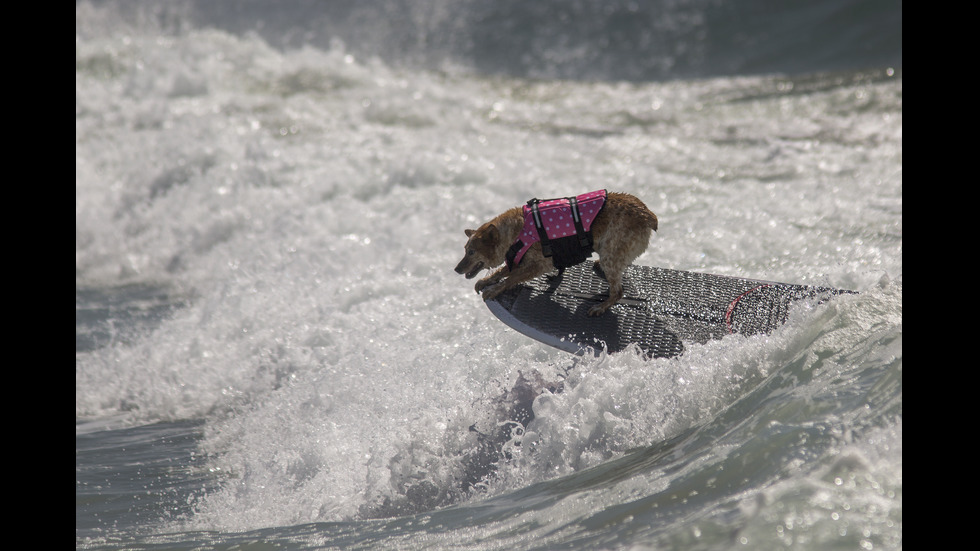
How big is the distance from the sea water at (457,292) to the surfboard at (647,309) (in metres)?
0.17

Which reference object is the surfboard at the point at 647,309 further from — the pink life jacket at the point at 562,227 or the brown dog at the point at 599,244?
the pink life jacket at the point at 562,227

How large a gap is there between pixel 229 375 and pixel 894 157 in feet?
24.0

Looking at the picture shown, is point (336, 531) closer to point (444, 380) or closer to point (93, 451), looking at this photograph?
point (444, 380)

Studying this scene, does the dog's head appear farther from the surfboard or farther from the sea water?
the sea water

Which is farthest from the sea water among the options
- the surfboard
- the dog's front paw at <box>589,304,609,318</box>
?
the dog's front paw at <box>589,304,609,318</box>

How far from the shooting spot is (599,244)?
426 cm

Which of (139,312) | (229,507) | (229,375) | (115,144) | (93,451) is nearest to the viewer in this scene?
(229,507)

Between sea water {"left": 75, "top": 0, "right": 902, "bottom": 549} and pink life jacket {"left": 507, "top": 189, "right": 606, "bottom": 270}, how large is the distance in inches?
25.3

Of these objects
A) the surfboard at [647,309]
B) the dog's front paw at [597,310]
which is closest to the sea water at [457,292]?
the surfboard at [647,309]

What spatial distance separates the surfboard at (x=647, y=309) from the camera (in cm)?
413

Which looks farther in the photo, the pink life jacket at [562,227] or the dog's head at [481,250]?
the dog's head at [481,250]

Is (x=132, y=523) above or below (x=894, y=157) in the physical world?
below

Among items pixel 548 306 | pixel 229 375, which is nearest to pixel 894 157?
pixel 548 306

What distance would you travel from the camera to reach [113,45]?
1566 cm
